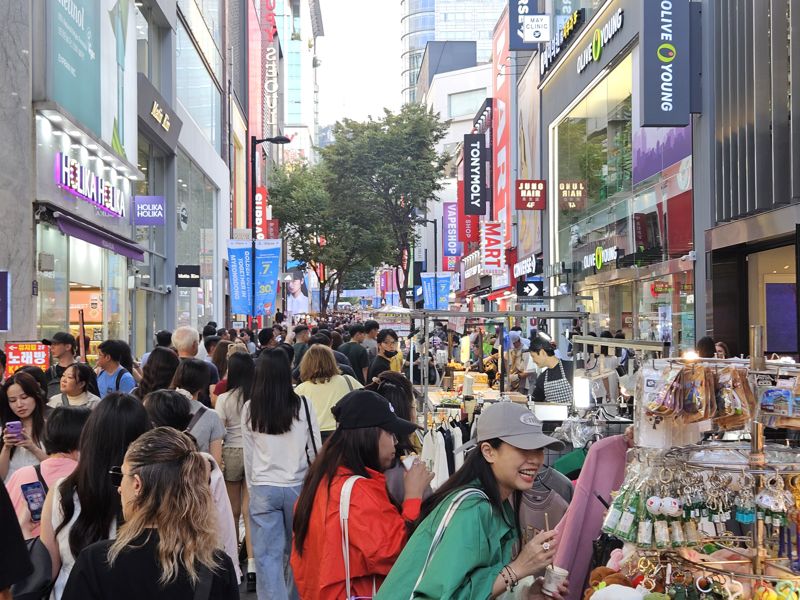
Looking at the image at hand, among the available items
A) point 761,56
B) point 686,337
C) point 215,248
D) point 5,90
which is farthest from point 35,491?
point 215,248

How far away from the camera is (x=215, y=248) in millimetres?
40312

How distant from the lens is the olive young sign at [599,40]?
21.9 metres

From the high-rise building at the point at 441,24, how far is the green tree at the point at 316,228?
91111 mm

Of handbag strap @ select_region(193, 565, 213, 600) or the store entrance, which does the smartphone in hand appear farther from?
the store entrance

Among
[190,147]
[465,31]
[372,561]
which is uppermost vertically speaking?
[465,31]

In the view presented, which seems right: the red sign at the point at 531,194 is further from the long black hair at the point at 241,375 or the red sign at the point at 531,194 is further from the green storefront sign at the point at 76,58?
the long black hair at the point at 241,375

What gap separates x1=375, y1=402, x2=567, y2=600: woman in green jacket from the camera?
329cm

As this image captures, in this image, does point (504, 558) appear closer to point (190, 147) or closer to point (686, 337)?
point (686, 337)

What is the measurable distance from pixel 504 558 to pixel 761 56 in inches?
521

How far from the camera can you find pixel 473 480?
3592 mm

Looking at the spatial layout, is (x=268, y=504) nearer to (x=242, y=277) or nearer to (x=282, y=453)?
(x=282, y=453)

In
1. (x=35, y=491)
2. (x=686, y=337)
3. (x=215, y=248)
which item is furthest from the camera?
(x=215, y=248)

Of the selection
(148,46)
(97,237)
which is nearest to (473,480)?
(97,237)

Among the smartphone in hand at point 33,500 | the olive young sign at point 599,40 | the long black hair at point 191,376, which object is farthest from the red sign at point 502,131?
the smartphone in hand at point 33,500
